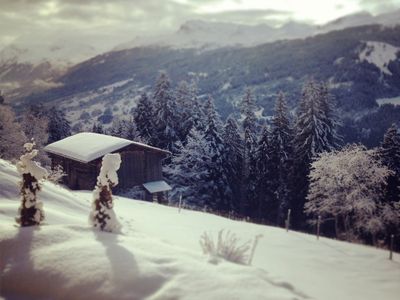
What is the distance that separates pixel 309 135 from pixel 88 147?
22259 millimetres

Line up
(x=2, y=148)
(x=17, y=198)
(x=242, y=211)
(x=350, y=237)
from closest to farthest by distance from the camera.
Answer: (x=17, y=198), (x=350, y=237), (x=2, y=148), (x=242, y=211)

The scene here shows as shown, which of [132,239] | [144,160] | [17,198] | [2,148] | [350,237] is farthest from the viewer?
[2,148]

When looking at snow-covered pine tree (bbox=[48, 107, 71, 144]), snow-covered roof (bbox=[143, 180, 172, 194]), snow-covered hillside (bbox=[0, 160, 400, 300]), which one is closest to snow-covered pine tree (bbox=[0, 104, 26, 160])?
snow-covered pine tree (bbox=[48, 107, 71, 144])

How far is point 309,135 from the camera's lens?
1638 inches

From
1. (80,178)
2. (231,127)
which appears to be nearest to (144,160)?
(80,178)

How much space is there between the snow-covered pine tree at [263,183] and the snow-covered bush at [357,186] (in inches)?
342

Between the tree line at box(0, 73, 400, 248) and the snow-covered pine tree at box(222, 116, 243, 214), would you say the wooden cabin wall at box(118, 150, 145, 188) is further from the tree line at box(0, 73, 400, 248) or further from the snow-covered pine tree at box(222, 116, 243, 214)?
the snow-covered pine tree at box(222, 116, 243, 214)

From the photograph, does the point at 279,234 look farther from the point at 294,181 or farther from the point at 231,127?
the point at 231,127

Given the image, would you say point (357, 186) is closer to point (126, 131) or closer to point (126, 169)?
point (126, 169)

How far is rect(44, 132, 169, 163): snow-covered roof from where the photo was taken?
3297 cm

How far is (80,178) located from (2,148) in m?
16.5

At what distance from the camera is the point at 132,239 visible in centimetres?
962

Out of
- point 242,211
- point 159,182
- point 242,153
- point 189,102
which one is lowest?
point 242,211

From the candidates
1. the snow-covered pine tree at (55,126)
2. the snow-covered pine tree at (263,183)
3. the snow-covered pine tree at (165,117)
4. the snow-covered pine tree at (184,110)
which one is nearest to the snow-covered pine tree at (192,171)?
the snow-covered pine tree at (184,110)
